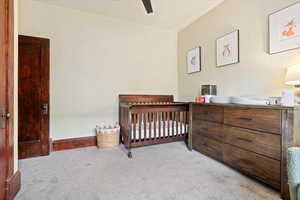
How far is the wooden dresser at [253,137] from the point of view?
1394 millimetres

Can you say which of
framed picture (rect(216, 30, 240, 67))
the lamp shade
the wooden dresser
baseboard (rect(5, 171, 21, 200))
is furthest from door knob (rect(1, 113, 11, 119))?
framed picture (rect(216, 30, 240, 67))

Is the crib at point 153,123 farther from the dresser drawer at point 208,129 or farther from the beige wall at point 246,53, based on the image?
the beige wall at point 246,53

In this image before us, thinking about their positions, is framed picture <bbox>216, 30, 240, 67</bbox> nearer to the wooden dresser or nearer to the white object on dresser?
the wooden dresser

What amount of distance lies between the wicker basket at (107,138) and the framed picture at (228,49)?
230cm

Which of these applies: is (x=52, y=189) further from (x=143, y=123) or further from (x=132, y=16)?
(x=132, y=16)

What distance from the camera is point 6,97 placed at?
4.35 ft

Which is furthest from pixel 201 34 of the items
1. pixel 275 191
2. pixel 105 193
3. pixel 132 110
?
pixel 105 193

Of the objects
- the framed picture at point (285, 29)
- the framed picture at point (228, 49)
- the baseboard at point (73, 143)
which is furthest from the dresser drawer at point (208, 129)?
the baseboard at point (73, 143)

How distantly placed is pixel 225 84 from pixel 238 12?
3.74 feet

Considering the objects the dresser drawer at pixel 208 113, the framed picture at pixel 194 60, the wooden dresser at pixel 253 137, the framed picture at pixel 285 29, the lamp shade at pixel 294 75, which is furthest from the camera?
the framed picture at pixel 194 60

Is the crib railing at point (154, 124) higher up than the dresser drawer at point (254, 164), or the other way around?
the crib railing at point (154, 124)

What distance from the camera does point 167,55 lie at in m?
3.68

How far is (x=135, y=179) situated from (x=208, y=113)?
140 cm

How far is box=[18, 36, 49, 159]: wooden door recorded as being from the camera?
2357mm
